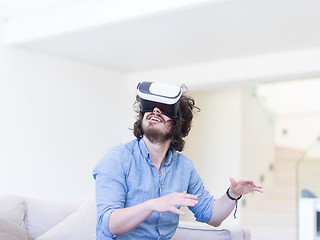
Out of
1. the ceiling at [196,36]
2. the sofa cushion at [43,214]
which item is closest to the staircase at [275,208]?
the ceiling at [196,36]

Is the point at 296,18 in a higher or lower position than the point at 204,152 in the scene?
higher

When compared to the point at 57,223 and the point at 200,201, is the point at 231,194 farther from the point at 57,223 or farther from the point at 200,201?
the point at 57,223

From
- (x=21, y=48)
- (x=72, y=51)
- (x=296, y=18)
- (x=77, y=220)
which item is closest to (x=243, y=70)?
(x=296, y=18)

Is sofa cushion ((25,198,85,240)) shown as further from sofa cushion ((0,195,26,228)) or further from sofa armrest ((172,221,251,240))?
sofa armrest ((172,221,251,240))

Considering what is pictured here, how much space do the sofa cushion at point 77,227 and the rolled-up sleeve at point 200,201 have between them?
0.88 metres

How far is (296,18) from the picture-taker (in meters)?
4.49

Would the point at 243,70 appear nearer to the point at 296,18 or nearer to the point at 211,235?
the point at 296,18

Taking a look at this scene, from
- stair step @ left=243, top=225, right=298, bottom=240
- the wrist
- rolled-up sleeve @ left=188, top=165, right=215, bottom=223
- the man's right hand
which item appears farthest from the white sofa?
stair step @ left=243, top=225, right=298, bottom=240

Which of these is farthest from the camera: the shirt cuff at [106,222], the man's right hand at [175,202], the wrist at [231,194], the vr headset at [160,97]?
the wrist at [231,194]

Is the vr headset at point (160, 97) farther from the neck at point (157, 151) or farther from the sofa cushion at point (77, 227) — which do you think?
the sofa cushion at point (77, 227)

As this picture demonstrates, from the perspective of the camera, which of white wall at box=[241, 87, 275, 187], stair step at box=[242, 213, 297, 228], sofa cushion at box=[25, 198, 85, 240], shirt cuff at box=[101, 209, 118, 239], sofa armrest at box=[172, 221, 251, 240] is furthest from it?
white wall at box=[241, 87, 275, 187]

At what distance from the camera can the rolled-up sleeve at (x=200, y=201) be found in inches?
93.5

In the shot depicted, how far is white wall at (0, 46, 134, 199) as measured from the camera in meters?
5.64

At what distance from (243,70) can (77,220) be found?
3468 millimetres
